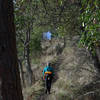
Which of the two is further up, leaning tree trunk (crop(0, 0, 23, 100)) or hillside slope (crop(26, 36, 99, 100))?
leaning tree trunk (crop(0, 0, 23, 100))

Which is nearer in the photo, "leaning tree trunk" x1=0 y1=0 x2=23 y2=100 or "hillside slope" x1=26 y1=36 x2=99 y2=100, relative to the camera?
"leaning tree trunk" x1=0 y1=0 x2=23 y2=100

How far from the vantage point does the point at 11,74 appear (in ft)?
11.4

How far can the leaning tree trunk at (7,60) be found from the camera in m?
3.37

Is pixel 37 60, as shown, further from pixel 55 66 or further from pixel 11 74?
pixel 11 74

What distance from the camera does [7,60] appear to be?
343 centimetres

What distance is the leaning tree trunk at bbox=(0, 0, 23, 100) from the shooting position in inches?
133

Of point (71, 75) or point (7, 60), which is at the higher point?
point (7, 60)

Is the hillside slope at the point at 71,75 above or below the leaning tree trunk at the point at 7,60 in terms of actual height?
below

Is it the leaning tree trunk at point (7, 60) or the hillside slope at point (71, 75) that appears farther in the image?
the hillside slope at point (71, 75)

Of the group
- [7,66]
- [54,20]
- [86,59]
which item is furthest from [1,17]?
[86,59]

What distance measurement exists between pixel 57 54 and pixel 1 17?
49.5 feet

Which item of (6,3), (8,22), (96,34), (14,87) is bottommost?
(14,87)

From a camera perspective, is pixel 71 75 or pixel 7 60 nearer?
pixel 7 60

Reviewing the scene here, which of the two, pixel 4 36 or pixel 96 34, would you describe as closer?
pixel 4 36
